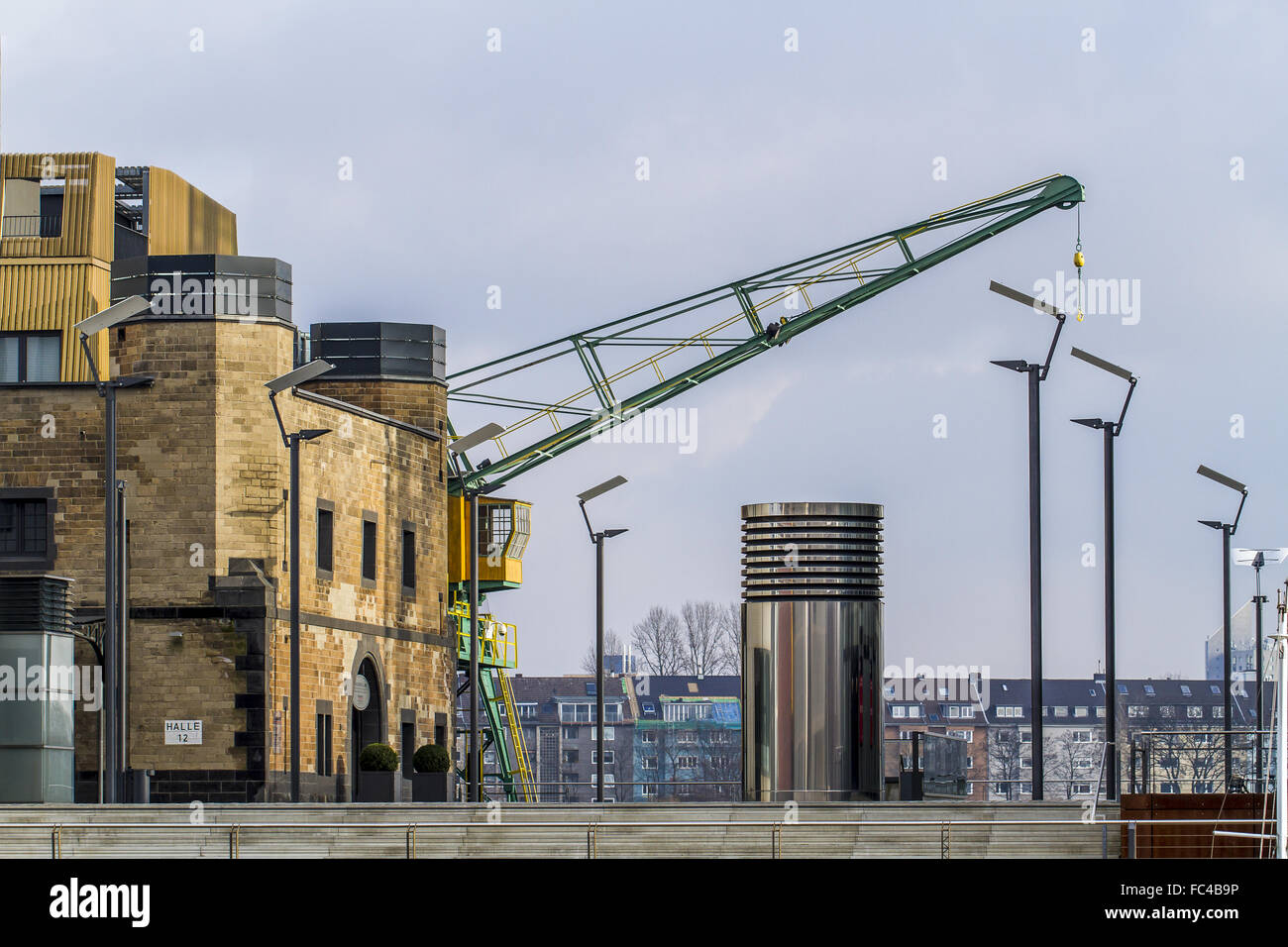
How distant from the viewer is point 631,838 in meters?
23.8

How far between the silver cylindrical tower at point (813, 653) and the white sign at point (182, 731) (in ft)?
63.6

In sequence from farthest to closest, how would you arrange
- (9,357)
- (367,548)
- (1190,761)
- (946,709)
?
1. (946,709)
2. (9,357)
3. (367,548)
4. (1190,761)

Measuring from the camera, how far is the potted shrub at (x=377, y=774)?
143 feet

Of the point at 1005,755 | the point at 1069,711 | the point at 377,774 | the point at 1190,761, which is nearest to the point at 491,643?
the point at 377,774

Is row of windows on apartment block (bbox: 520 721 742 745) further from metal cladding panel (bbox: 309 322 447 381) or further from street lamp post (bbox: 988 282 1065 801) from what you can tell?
street lamp post (bbox: 988 282 1065 801)

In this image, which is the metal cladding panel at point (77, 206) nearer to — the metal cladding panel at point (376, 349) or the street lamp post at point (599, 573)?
the metal cladding panel at point (376, 349)

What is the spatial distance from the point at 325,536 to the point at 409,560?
5591 mm

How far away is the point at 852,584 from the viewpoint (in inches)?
997

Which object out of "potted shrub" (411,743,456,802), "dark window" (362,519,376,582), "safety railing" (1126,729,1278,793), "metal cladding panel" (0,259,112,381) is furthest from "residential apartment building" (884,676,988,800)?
"safety railing" (1126,729,1278,793)

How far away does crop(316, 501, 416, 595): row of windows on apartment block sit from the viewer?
4609cm

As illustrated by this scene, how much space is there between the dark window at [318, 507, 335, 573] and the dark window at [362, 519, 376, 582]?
7.09 ft

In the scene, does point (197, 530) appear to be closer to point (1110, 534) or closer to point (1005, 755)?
point (1110, 534)

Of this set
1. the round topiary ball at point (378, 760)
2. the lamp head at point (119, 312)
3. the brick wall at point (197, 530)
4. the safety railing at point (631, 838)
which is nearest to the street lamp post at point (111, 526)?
the lamp head at point (119, 312)
